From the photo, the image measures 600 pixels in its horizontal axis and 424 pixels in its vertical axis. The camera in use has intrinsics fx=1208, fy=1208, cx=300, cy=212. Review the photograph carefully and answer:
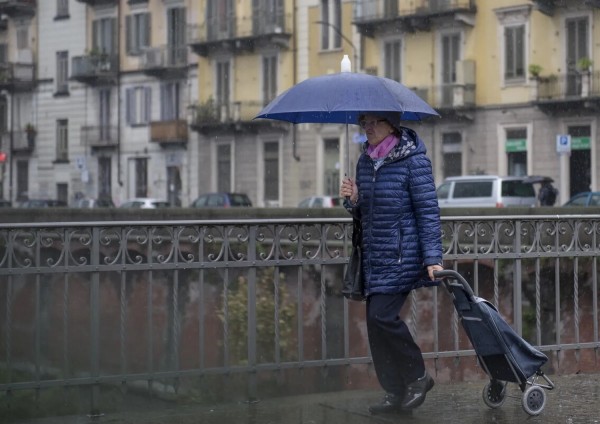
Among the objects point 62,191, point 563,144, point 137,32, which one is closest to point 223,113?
point 137,32

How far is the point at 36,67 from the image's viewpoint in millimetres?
66188

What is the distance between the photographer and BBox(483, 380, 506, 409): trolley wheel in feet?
25.8

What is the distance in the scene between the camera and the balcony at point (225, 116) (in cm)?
5500

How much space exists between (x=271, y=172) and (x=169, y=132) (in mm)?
6348

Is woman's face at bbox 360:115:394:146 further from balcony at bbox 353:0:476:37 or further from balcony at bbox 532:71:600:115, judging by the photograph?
balcony at bbox 353:0:476:37

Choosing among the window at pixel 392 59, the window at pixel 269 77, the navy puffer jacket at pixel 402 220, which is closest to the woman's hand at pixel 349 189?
the navy puffer jacket at pixel 402 220

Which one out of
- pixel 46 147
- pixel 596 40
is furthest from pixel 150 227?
pixel 46 147

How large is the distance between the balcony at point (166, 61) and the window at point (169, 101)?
0.54 metres

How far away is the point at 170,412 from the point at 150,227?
4.02 feet

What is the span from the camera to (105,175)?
62406 millimetres

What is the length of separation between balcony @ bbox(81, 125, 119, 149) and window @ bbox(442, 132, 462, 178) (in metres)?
20.6

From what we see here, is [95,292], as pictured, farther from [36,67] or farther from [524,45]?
[36,67]

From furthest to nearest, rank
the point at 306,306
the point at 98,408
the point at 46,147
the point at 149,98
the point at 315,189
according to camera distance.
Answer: the point at 46,147
the point at 149,98
the point at 315,189
the point at 306,306
the point at 98,408

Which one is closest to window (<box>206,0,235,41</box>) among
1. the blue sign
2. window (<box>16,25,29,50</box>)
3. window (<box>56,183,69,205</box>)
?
window (<box>56,183,69,205</box>)
